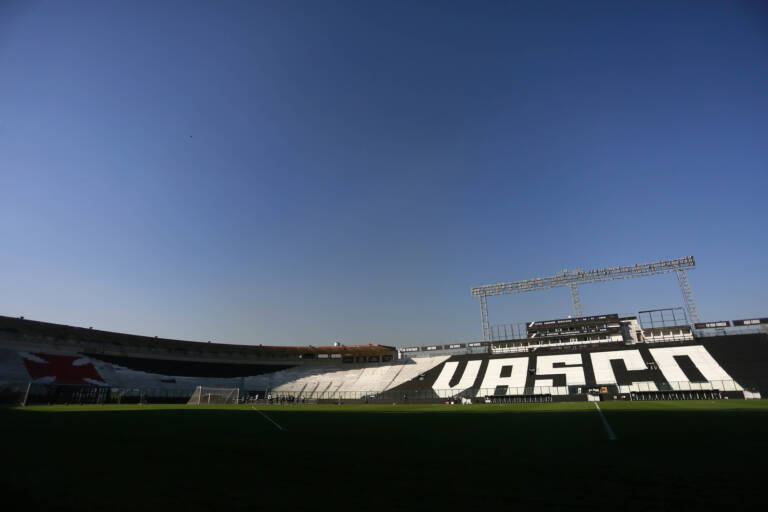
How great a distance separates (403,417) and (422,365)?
49477mm

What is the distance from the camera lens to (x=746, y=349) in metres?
47.6

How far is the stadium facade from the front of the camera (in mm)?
44594

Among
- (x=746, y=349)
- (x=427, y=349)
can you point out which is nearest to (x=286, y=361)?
(x=427, y=349)

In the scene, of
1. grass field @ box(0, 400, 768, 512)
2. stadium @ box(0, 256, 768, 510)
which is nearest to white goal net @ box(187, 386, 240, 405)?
stadium @ box(0, 256, 768, 510)

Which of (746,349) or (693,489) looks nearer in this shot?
(693,489)

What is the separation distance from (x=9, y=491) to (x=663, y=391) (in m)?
55.4

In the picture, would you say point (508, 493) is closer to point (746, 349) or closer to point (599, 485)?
point (599, 485)

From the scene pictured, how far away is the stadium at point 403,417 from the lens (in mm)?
4402

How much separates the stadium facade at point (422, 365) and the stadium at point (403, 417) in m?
0.30

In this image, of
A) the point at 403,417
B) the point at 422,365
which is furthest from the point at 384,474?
the point at 422,365

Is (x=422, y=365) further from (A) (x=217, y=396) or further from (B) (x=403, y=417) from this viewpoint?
(B) (x=403, y=417)

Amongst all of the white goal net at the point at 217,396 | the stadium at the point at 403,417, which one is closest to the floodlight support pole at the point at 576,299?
the stadium at the point at 403,417

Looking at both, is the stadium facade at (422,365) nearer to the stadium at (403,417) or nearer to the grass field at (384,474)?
the stadium at (403,417)

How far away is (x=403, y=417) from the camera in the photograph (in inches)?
774
